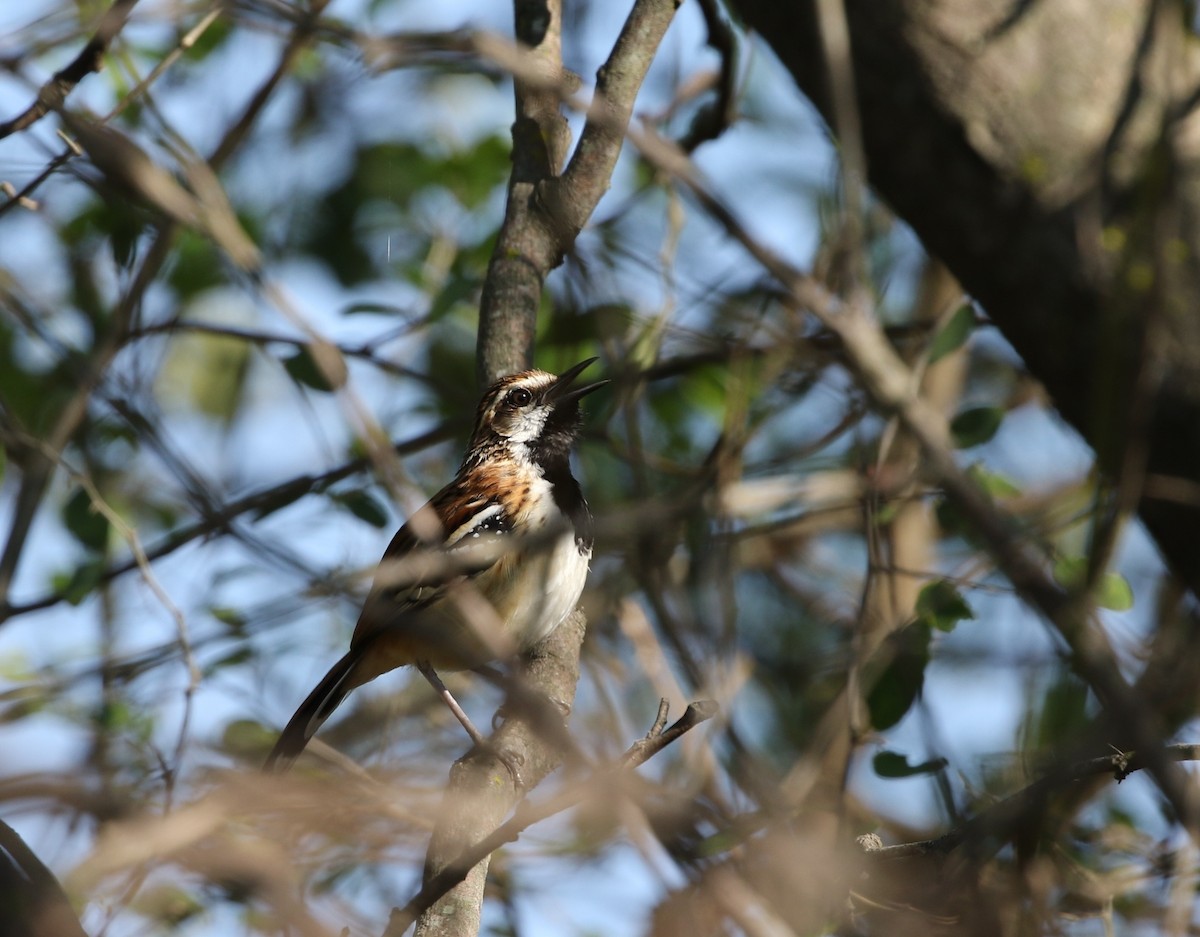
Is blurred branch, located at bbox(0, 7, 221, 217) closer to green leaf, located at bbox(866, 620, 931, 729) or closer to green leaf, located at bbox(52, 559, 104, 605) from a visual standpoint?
green leaf, located at bbox(52, 559, 104, 605)

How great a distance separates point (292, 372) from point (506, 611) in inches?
49.2

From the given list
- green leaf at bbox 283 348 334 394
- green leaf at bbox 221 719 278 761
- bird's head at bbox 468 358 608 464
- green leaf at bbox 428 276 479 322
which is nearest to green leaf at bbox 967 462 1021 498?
bird's head at bbox 468 358 608 464

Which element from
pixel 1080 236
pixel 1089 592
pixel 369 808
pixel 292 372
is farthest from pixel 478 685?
pixel 1089 592

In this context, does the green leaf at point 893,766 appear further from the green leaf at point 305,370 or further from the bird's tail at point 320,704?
the green leaf at point 305,370

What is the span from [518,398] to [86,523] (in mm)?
1859

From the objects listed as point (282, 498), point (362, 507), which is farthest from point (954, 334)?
point (282, 498)

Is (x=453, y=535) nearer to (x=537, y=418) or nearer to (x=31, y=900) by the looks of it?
(x=537, y=418)

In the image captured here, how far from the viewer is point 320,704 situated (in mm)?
5094

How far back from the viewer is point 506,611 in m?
4.99

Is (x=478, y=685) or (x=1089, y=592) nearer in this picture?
(x=1089, y=592)

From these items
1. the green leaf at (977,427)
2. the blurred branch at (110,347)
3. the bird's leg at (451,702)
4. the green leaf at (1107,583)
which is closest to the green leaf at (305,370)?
the blurred branch at (110,347)

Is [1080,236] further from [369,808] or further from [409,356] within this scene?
[409,356]

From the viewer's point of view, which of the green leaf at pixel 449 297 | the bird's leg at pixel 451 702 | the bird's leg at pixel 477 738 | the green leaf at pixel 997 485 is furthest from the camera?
the green leaf at pixel 449 297

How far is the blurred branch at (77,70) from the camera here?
348 centimetres
